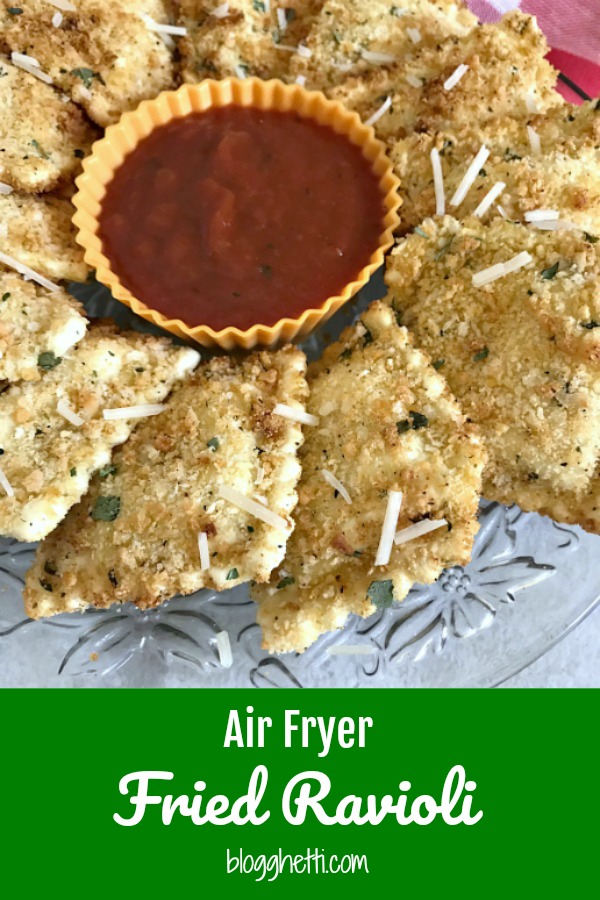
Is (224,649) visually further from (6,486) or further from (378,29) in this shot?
(378,29)

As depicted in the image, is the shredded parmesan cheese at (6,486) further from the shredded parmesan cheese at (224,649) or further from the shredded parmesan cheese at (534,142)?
the shredded parmesan cheese at (534,142)

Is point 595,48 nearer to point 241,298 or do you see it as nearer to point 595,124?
point 595,124

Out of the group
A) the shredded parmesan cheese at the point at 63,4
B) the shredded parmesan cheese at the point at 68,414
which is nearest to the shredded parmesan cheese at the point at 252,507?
the shredded parmesan cheese at the point at 68,414

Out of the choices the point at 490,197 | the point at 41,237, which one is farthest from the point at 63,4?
the point at 490,197

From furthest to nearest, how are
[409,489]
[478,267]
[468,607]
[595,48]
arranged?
[595,48], [468,607], [478,267], [409,489]

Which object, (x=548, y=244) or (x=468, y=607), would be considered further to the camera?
(x=468, y=607)

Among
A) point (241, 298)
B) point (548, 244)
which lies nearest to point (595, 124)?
point (548, 244)
